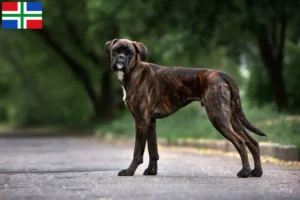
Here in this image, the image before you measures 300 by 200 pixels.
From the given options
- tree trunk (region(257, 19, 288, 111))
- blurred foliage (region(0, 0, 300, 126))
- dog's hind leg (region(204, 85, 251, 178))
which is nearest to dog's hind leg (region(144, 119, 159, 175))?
dog's hind leg (region(204, 85, 251, 178))

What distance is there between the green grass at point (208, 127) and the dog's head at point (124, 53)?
389cm

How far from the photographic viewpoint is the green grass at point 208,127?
14050 millimetres

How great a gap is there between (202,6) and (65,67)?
58.0 ft

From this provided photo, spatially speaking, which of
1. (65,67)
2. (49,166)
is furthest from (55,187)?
(65,67)

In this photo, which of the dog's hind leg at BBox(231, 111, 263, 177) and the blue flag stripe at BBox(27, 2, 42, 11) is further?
the blue flag stripe at BBox(27, 2, 42, 11)

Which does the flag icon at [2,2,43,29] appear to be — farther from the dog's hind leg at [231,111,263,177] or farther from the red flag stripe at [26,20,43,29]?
the dog's hind leg at [231,111,263,177]

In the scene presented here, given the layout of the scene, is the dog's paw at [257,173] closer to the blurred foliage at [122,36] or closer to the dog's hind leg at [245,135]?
the dog's hind leg at [245,135]

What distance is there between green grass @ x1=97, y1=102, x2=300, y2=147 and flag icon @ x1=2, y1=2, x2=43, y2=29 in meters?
4.87

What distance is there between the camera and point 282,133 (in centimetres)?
1401

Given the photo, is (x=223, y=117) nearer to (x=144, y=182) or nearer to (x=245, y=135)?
(x=245, y=135)

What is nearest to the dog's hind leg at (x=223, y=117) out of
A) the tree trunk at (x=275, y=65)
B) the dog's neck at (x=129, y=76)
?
the dog's neck at (x=129, y=76)

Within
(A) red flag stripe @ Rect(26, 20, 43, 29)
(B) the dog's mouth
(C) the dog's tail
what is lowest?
(C) the dog's tail

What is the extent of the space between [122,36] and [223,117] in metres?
19.2

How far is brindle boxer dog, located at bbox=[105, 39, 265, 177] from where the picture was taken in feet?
29.1
